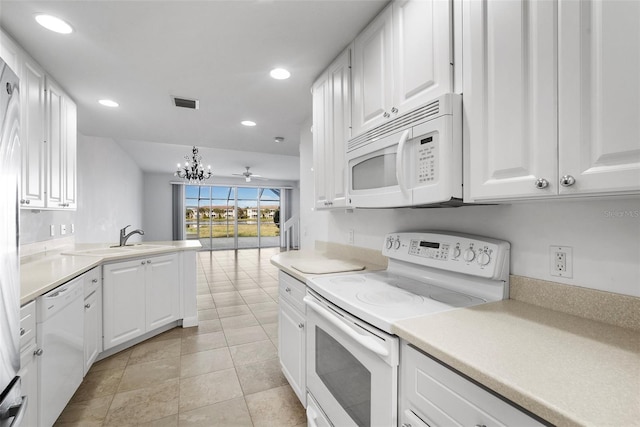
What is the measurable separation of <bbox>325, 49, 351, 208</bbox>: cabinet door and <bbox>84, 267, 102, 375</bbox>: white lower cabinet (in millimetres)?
1930

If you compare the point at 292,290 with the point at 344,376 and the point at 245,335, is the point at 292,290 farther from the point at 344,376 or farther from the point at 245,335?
the point at 245,335

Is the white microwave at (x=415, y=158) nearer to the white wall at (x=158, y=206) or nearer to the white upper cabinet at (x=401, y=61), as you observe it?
the white upper cabinet at (x=401, y=61)

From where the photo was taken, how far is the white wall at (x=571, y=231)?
909 millimetres

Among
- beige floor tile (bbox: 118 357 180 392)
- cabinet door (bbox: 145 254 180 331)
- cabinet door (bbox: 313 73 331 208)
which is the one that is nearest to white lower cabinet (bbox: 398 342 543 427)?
cabinet door (bbox: 313 73 331 208)

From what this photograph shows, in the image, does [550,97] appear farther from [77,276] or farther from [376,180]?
[77,276]

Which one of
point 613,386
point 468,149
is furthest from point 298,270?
point 613,386

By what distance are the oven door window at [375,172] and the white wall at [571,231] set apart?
0.38m

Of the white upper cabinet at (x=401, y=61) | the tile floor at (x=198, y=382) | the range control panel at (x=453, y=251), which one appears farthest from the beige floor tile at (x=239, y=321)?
the white upper cabinet at (x=401, y=61)

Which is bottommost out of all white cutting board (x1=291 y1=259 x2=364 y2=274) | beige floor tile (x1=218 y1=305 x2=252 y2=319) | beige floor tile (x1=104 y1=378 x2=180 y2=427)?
beige floor tile (x1=104 y1=378 x2=180 y2=427)

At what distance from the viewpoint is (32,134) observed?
6.77 ft

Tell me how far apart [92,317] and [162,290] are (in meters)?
0.70

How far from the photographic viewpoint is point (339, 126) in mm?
2023

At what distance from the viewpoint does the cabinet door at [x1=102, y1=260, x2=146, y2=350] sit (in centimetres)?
248

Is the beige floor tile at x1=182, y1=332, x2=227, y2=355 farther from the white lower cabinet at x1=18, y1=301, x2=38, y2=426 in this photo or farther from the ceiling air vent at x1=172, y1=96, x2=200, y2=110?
the ceiling air vent at x1=172, y1=96, x2=200, y2=110
